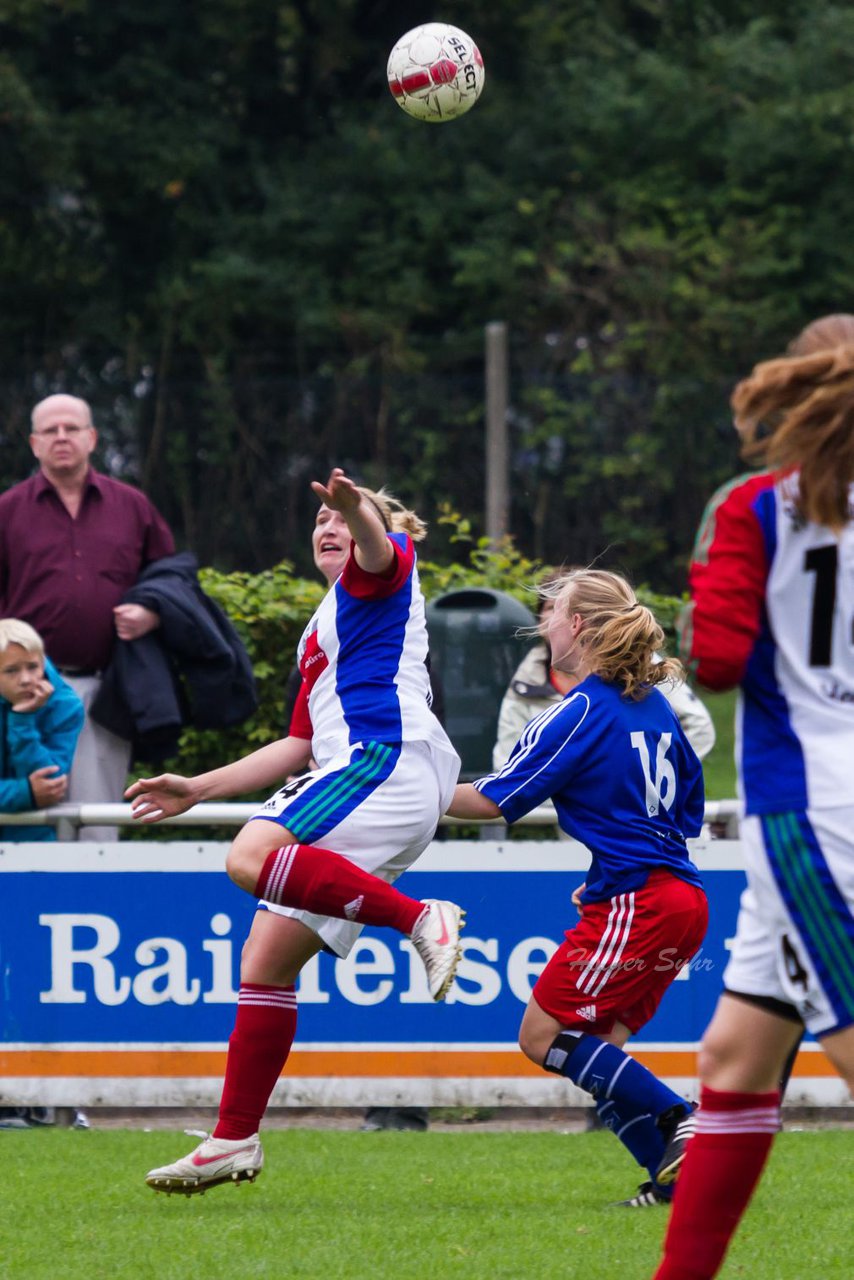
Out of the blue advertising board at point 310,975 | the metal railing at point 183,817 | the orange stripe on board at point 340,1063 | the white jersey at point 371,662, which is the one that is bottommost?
the orange stripe on board at point 340,1063

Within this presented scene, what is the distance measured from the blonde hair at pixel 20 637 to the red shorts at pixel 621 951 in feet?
9.27

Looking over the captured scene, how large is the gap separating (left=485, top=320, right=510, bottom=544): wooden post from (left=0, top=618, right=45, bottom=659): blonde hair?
7718 mm

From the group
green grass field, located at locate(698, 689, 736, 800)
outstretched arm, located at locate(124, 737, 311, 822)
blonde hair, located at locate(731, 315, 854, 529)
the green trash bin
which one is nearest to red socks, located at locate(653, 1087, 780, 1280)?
blonde hair, located at locate(731, 315, 854, 529)

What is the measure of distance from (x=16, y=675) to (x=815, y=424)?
179 inches

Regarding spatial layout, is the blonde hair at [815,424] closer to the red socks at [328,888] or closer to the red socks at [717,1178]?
the red socks at [717,1178]

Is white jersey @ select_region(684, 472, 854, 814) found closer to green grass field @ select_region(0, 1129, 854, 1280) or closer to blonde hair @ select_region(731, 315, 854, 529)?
blonde hair @ select_region(731, 315, 854, 529)

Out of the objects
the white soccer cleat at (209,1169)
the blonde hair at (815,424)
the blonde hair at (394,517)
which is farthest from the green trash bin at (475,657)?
the blonde hair at (815,424)

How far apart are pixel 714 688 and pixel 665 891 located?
6.36 feet

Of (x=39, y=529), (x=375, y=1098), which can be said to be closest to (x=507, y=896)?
(x=375, y=1098)

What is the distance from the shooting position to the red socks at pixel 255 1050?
5.31m

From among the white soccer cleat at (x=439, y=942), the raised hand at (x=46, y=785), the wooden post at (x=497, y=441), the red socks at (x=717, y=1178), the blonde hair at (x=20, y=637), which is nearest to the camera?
the red socks at (x=717, y=1178)

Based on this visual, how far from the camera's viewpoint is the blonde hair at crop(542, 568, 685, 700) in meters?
5.36

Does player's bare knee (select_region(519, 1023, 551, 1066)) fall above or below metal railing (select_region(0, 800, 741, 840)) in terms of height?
below

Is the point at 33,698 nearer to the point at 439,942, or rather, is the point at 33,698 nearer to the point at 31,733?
the point at 31,733
